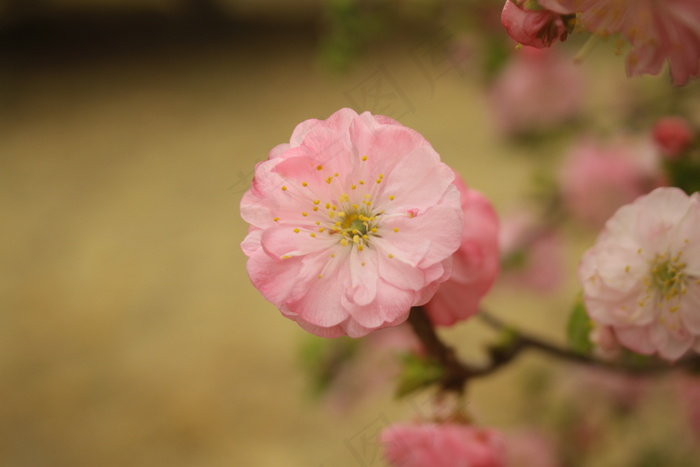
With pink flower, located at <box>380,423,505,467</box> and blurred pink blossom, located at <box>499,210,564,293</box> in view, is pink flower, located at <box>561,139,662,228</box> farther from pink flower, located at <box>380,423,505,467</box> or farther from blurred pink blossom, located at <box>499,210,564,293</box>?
pink flower, located at <box>380,423,505,467</box>

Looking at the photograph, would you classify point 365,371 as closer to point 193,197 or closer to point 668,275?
point 668,275

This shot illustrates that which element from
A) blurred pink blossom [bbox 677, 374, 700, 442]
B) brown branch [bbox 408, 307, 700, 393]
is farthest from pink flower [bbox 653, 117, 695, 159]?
blurred pink blossom [bbox 677, 374, 700, 442]

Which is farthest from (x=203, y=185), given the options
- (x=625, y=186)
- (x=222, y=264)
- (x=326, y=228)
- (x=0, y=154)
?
(x=326, y=228)

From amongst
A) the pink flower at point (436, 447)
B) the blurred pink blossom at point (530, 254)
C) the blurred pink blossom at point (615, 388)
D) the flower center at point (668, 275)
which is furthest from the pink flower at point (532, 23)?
the blurred pink blossom at point (615, 388)

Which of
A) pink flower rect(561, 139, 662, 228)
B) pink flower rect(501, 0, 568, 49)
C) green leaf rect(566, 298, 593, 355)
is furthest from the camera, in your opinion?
pink flower rect(561, 139, 662, 228)

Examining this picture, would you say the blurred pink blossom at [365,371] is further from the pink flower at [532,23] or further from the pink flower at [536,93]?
the pink flower at [532,23]

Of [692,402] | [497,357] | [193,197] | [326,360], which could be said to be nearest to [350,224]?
[497,357]
